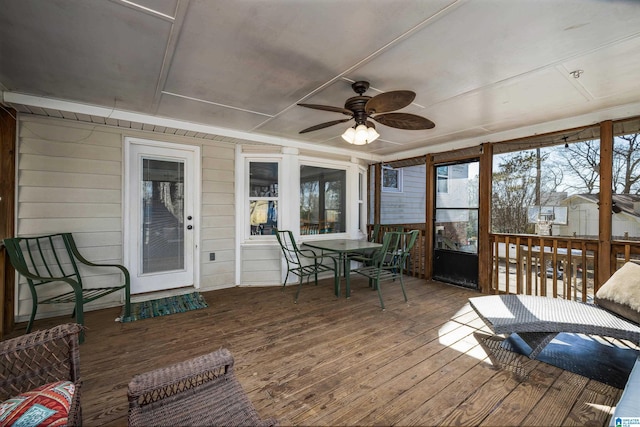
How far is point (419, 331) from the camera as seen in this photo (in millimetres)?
2861

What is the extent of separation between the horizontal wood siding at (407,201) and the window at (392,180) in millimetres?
118

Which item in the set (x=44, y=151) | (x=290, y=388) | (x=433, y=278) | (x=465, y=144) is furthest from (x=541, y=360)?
(x=44, y=151)

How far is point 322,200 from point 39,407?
432 cm

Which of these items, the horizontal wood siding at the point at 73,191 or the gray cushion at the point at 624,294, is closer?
the gray cushion at the point at 624,294

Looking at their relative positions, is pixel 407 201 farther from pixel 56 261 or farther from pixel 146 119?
pixel 56 261

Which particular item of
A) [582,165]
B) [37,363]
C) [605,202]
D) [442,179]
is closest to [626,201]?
[605,202]

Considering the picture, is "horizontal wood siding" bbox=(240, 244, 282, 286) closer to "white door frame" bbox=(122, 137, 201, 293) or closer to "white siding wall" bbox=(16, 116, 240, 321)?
"white door frame" bbox=(122, 137, 201, 293)

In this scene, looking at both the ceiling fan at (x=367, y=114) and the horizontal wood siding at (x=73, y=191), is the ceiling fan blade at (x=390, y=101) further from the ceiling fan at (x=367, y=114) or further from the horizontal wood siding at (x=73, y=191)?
the horizontal wood siding at (x=73, y=191)

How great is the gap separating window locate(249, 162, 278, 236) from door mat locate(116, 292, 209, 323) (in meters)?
1.34

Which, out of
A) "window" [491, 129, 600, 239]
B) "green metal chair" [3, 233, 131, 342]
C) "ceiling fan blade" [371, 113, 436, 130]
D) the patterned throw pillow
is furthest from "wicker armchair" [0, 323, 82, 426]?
"window" [491, 129, 600, 239]

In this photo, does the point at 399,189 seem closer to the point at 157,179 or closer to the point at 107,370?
the point at 157,179

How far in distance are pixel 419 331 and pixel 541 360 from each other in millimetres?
973

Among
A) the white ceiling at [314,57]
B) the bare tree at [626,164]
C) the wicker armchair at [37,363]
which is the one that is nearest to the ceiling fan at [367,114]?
the white ceiling at [314,57]

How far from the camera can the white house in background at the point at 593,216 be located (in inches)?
119
